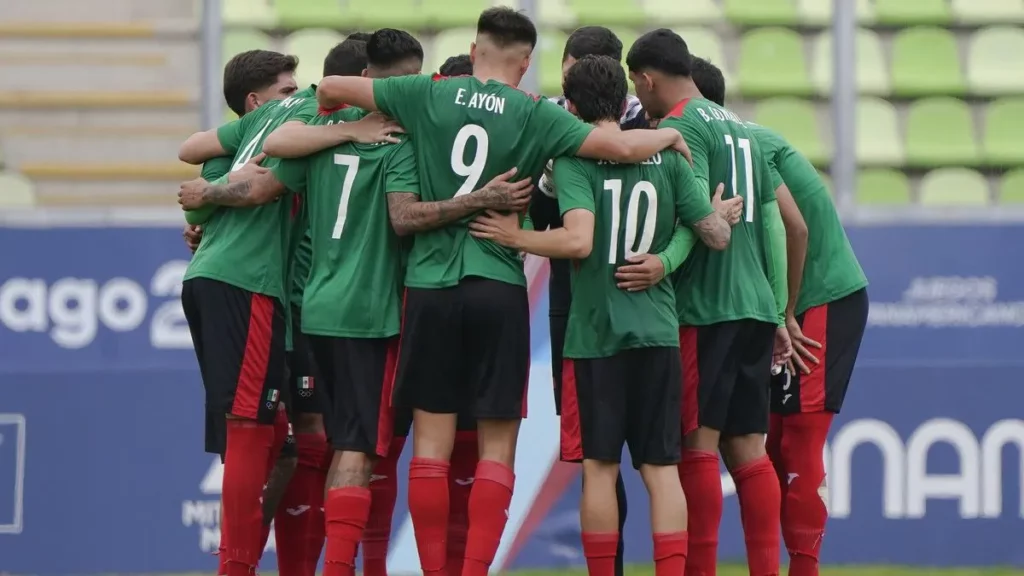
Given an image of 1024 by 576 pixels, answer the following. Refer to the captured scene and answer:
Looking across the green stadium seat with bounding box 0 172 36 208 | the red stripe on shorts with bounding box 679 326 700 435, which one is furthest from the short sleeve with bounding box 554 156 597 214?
the green stadium seat with bounding box 0 172 36 208

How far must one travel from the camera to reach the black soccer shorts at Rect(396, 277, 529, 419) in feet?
17.8

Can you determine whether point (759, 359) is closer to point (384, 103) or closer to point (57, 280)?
point (384, 103)

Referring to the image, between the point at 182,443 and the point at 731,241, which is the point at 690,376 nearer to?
the point at 731,241

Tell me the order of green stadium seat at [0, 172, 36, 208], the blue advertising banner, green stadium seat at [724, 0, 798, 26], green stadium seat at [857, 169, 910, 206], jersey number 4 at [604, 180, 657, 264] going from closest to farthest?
jersey number 4 at [604, 180, 657, 264] → the blue advertising banner → green stadium seat at [0, 172, 36, 208] → green stadium seat at [857, 169, 910, 206] → green stadium seat at [724, 0, 798, 26]

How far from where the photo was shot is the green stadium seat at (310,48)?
9.12 meters

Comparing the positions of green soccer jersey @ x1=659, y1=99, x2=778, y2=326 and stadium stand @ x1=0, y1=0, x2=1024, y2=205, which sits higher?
stadium stand @ x1=0, y1=0, x2=1024, y2=205

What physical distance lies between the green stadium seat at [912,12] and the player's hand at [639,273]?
4807mm

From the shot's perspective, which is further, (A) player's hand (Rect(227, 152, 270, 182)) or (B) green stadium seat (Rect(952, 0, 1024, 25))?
(B) green stadium seat (Rect(952, 0, 1024, 25))

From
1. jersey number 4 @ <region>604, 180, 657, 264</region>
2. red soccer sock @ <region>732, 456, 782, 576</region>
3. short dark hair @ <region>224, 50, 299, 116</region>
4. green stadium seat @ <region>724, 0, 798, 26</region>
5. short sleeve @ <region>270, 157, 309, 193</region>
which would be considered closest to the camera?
jersey number 4 @ <region>604, 180, 657, 264</region>

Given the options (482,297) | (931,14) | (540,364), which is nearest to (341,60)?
(482,297)

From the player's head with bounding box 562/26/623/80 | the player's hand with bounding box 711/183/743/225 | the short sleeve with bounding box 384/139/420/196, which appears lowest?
the player's hand with bounding box 711/183/743/225

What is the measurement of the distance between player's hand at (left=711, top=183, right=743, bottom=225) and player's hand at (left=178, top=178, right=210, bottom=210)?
1897mm

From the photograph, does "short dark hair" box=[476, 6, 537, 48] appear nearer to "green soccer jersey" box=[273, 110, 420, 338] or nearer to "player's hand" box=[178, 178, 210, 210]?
"green soccer jersey" box=[273, 110, 420, 338]

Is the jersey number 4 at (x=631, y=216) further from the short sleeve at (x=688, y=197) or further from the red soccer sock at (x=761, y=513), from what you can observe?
the red soccer sock at (x=761, y=513)
